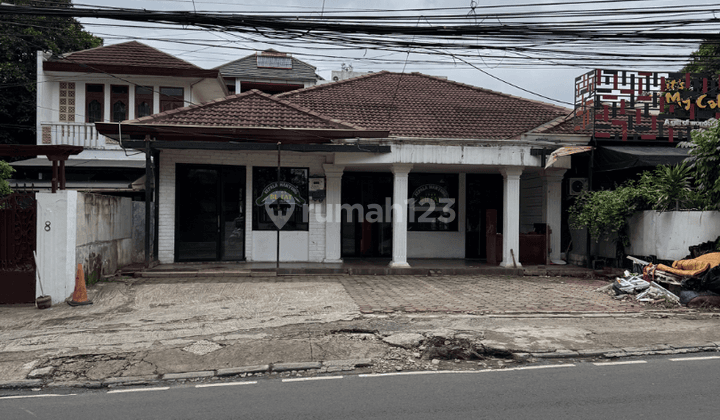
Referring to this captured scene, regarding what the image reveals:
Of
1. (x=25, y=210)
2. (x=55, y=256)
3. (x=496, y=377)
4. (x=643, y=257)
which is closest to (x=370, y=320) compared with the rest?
(x=496, y=377)

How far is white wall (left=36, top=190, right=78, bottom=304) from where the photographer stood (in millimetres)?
9383

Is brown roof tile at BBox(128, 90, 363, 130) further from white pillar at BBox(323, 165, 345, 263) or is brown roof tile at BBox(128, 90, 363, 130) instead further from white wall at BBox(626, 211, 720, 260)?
white wall at BBox(626, 211, 720, 260)

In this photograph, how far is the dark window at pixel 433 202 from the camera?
54.1 feet

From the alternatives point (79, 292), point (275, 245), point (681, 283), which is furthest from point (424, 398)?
point (275, 245)

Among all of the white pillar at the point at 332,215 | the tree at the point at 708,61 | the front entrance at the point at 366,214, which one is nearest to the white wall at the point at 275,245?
the white pillar at the point at 332,215

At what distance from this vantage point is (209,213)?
1473 cm

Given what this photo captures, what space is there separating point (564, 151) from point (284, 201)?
7.39 m

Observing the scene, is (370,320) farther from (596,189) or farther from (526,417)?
(596,189)

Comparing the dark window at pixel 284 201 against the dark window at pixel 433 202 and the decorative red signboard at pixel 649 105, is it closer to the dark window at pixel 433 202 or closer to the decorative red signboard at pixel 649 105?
the dark window at pixel 433 202

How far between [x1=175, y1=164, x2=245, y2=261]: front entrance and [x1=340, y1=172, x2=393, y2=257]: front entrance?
10.2ft

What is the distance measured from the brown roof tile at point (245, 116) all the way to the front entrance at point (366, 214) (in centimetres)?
286

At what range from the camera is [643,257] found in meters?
13.0

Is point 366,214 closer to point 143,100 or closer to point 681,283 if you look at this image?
point 681,283

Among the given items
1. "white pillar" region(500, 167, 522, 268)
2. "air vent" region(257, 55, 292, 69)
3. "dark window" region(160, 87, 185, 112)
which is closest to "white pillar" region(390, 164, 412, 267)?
"white pillar" region(500, 167, 522, 268)
